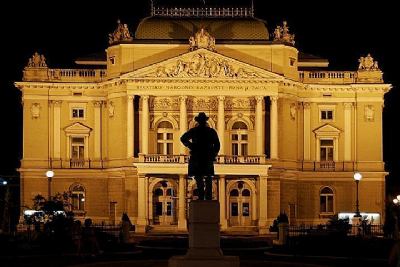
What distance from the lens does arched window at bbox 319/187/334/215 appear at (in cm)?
10400

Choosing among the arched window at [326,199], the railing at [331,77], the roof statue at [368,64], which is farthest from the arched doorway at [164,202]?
the roof statue at [368,64]

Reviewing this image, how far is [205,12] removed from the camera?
106m

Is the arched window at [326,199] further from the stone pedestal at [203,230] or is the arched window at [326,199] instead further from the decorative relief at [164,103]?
the stone pedestal at [203,230]

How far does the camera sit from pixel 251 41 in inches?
3996

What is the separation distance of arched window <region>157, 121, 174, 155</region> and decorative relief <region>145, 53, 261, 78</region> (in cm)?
487

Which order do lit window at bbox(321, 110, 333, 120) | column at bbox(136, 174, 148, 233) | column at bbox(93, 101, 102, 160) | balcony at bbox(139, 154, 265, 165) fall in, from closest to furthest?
column at bbox(136, 174, 148, 233) < balcony at bbox(139, 154, 265, 165) < column at bbox(93, 101, 102, 160) < lit window at bbox(321, 110, 333, 120)

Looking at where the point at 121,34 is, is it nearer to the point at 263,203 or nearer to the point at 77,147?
the point at 77,147

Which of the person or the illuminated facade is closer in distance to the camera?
the person

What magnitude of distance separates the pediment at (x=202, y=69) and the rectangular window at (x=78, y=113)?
6661 mm

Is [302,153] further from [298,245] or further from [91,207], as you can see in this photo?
[298,245]

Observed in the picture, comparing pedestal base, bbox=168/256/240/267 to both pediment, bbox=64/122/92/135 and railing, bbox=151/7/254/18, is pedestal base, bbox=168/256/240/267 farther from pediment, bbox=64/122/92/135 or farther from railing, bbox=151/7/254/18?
railing, bbox=151/7/254/18

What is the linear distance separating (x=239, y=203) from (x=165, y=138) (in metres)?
7.92

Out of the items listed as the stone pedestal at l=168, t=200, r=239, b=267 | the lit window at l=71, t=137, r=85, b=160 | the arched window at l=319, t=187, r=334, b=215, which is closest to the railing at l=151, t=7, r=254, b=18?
the lit window at l=71, t=137, r=85, b=160

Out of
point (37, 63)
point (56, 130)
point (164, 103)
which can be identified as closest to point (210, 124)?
point (164, 103)
